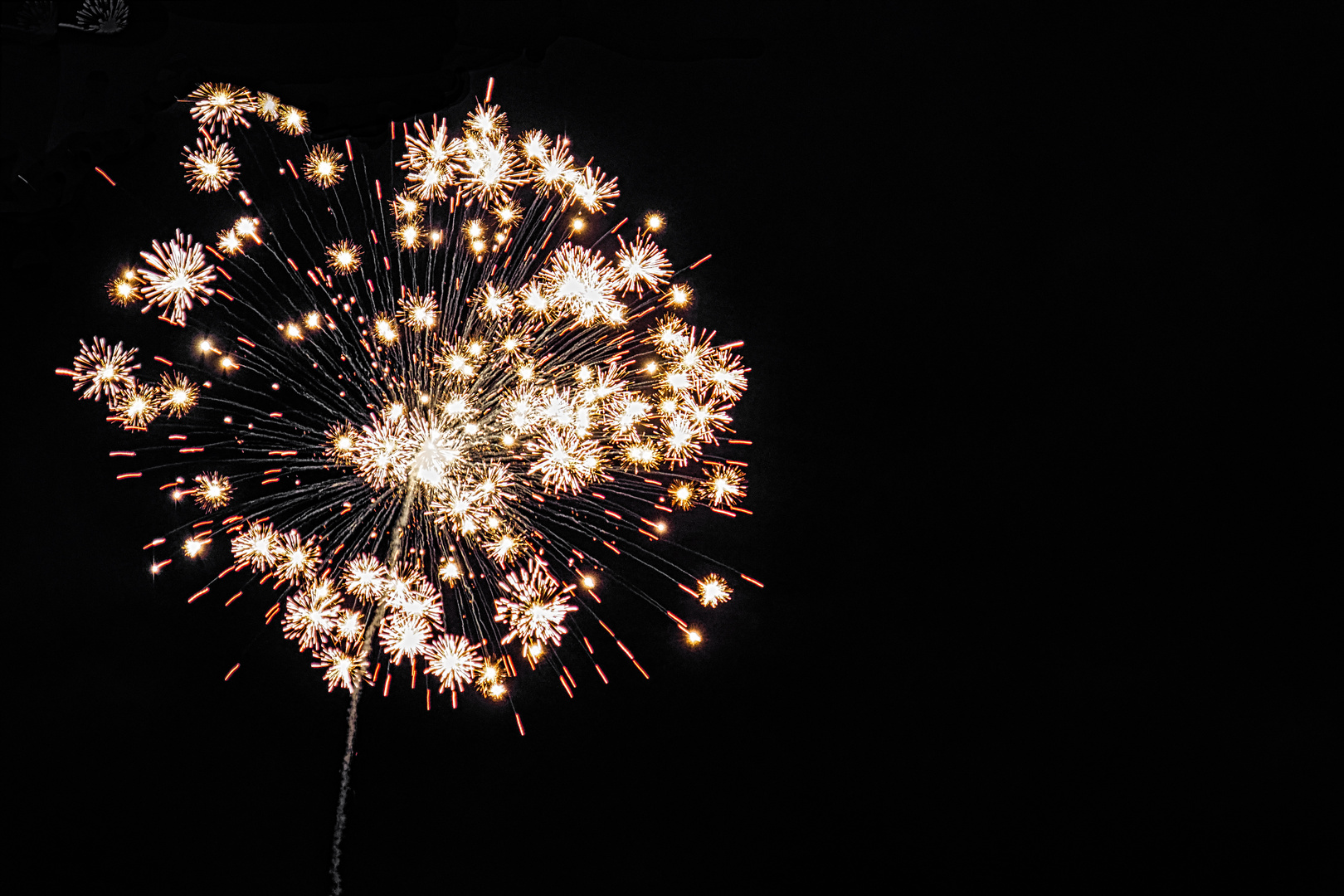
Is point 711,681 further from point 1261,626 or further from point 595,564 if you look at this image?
point 1261,626

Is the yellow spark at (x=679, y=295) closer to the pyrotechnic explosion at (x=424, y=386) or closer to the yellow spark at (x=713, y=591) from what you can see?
the pyrotechnic explosion at (x=424, y=386)

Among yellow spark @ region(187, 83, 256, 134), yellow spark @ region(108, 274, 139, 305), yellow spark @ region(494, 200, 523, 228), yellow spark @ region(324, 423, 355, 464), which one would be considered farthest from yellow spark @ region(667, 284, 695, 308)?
yellow spark @ region(108, 274, 139, 305)

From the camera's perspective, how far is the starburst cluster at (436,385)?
454cm

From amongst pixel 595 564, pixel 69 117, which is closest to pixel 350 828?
pixel 595 564

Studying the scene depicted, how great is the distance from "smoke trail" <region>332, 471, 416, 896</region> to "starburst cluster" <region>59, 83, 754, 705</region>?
2cm

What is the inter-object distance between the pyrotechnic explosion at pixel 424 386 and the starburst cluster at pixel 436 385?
19 millimetres

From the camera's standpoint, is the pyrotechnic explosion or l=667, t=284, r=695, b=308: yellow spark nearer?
the pyrotechnic explosion

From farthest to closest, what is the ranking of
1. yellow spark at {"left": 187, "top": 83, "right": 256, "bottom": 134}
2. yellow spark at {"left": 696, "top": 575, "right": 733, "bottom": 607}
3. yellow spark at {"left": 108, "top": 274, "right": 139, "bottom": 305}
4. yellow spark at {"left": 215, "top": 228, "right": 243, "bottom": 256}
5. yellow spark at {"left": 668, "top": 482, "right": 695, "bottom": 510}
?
yellow spark at {"left": 696, "top": 575, "right": 733, "bottom": 607} < yellow spark at {"left": 668, "top": 482, "right": 695, "bottom": 510} < yellow spark at {"left": 215, "top": 228, "right": 243, "bottom": 256} < yellow spark at {"left": 108, "top": 274, "right": 139, "bottom": 305} < yellow spark at {"left": 187, "top": 83, "right": 256, "bottom": 134}

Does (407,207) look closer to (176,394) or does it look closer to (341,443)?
(341,443)

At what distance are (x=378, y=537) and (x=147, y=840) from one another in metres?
2.82

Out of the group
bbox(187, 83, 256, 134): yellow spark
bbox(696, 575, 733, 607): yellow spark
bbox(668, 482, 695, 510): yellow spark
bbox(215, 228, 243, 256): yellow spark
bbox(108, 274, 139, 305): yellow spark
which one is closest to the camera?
bbox(187, 83, 256, 134): yellow spark

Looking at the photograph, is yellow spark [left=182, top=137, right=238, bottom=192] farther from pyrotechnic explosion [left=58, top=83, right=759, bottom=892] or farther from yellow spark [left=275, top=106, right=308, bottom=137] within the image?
yellow spark [left=275, top=106, right=308, bottom=137]

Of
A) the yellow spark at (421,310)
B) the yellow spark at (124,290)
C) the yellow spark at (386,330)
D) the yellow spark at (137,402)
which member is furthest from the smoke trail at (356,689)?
the yellow spark at (124,290)

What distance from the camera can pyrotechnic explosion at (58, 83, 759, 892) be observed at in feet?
14.9
